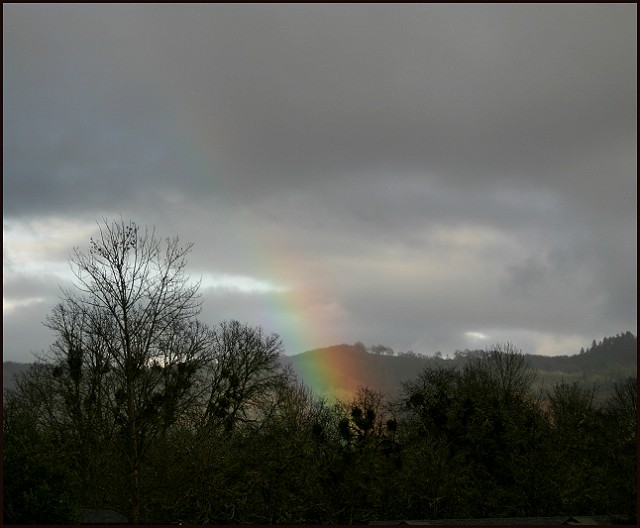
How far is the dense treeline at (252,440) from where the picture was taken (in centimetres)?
4025

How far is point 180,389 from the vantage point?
47.6m

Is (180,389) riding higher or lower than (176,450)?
higher

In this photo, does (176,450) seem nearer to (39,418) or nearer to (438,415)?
(39,418)

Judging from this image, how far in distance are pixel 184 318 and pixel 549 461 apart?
111 ft

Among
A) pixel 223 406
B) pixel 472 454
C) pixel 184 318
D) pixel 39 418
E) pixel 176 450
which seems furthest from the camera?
pixel 472 454

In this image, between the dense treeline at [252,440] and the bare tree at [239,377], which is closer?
the dense treeline at [252,440]

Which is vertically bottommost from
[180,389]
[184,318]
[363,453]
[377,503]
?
[377,503]

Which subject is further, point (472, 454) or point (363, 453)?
point (472, 454)

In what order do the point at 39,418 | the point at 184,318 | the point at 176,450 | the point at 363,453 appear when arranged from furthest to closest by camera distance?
1. the point at 363,453
2. the point at 39,418
3. the point at 176,450
4. the point at 184,318

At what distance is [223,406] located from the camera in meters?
60.7

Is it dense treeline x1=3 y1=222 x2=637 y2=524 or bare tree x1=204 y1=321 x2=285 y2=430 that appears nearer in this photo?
dense treeline x1=3 y1=222 x2=637 y2=524

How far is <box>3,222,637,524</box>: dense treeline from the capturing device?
40.2m

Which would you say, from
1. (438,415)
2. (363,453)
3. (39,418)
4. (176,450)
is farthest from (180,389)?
(438,415)

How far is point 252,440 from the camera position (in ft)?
175
